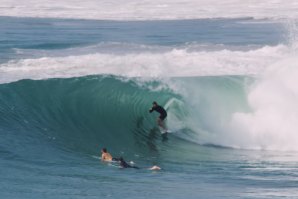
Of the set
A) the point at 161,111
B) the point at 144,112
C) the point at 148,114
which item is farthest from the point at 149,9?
the point at 161,111

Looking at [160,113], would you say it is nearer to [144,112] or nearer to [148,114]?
[148,114]

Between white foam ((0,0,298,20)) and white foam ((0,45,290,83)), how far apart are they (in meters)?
17.3

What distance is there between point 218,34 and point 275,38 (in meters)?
3.71

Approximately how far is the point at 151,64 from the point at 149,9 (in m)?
27.4

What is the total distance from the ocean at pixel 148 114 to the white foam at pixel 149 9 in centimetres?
992

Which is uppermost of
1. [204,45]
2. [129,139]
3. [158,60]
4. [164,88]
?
[204,45]

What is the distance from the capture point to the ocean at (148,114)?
1697 centimetres

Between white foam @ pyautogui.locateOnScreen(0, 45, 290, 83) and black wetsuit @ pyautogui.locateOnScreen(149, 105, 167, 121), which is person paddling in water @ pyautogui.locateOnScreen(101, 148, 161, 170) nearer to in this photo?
black wetsuit @ pyautogui.locateOnScreen(149, 105, 167, 121)

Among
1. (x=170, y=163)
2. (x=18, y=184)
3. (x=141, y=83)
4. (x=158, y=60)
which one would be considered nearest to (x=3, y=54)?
(x=158, y=60)

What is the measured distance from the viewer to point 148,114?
24719 mm

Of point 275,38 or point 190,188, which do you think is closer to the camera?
point 190,188

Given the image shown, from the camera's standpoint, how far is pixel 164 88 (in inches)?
1038

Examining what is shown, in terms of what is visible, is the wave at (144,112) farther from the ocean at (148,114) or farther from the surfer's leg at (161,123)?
the surfer's leg at (161,123)

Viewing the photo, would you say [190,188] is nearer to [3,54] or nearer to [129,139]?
[129,139]
